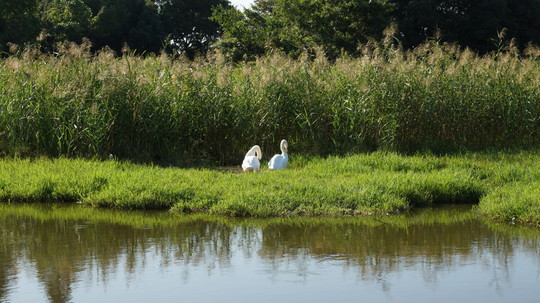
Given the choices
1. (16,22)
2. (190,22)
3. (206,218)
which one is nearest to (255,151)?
(206,218)

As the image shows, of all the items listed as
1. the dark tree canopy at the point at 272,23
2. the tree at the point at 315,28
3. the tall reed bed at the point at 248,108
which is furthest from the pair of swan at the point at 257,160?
the tree at the point at 315,28

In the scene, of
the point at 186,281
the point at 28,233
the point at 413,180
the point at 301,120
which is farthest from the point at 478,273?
the point at 301,120

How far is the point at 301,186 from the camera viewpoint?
10969 mm

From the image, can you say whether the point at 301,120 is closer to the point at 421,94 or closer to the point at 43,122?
the point at 421,94

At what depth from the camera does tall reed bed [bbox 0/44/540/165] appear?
13.7 m

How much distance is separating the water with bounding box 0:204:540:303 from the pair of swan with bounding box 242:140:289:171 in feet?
8.11

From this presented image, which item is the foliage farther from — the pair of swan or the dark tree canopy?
the pair of swan

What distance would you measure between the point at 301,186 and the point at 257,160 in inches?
72.3

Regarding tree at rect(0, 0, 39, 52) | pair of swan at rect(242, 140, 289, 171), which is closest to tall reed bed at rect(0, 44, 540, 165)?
pair of swan at rect(242, 140, 289, 171)

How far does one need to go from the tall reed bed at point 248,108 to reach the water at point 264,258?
324 centimetres

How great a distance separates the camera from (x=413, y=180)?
1141 centimetres

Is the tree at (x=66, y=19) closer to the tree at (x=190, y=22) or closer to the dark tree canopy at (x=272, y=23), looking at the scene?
the dark tree canopy at (x=272, y=23)

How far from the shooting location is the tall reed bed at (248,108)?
13.7 metres

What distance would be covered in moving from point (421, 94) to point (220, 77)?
362 centimetres
